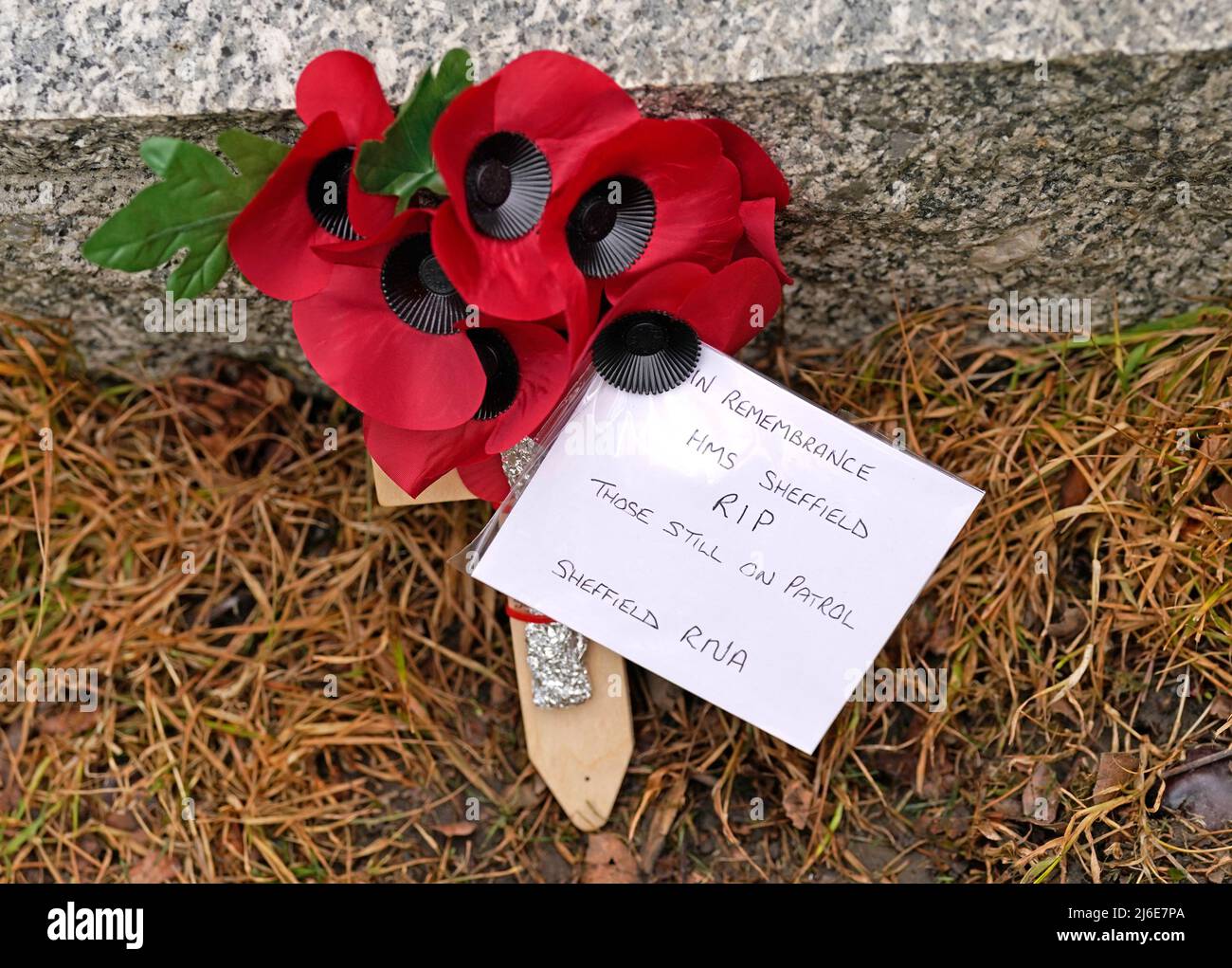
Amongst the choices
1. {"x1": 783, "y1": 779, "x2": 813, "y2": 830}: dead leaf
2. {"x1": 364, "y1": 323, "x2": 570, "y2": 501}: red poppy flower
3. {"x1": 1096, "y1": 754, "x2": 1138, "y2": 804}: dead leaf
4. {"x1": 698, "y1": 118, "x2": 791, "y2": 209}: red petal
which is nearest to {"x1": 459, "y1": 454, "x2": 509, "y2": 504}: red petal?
{"x1": 364, "y1": 323, "x2": 570, "y2": 501}: red poppy flower

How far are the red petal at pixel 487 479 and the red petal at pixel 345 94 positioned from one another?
0.32 m

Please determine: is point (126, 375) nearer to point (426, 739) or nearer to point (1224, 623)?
point (426, 739)

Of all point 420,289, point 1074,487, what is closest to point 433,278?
point 420,289

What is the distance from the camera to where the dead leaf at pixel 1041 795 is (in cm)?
108

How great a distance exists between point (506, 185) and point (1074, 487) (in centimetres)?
74

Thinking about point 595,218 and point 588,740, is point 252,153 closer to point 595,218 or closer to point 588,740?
point 595,218

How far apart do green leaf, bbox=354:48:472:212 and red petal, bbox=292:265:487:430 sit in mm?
93

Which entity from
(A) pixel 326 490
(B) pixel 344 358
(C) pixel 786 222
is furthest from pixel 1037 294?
(A) pixel 326 490

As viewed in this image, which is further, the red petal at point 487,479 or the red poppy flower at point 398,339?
the red petal at point 487,479

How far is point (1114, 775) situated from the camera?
106 centimetres

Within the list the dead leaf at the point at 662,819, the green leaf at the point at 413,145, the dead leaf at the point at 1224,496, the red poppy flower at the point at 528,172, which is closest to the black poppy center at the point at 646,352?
the red poppy flower at the point at 528,172

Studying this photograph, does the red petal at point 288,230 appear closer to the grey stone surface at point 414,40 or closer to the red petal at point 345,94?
the red petal at point 345,94

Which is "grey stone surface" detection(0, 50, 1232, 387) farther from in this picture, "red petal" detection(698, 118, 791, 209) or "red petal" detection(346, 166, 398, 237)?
"red petal" detection(346, 166, 398, 237)

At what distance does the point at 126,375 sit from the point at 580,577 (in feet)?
2.29
